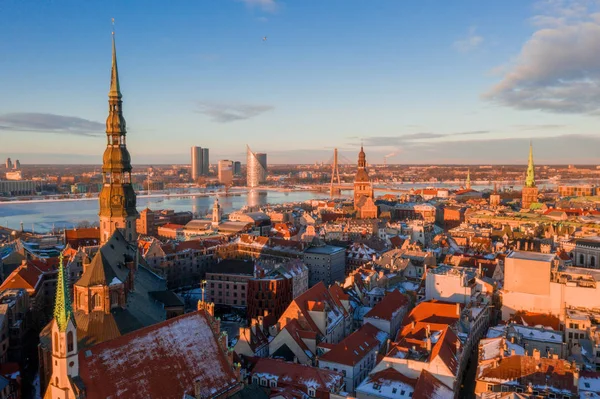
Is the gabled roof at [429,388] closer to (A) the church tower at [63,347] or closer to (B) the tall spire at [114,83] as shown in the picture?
(A) the church tower at [63,347]

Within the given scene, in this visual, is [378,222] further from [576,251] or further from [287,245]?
[576,251]

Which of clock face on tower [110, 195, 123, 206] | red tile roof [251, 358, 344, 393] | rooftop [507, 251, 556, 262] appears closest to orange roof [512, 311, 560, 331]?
rooftop [507, 251, 556, 262]

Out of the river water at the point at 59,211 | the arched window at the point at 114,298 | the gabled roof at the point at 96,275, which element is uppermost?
the gabled roof at the point at 96,275

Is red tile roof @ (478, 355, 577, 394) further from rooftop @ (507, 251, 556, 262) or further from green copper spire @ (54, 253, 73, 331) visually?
green copper spire @ (54, 253, 73, 331)

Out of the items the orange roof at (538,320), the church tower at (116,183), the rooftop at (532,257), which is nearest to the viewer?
the orange roof at (538,320)

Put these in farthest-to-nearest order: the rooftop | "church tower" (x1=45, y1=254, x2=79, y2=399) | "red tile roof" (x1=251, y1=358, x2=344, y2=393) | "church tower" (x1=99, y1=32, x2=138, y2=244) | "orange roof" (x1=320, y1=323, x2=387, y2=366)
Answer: "church tower" (x1=99, y1=32, x2=138, y2=244) → the rooftop → "orange roof" (x1=320, y1=323, x2=387, y2=366) → "red tile roof" (x1=251, y1=358, x2=344, y2=393) → "church tower" (x1=45, y1=254, x2=79, y2=399)

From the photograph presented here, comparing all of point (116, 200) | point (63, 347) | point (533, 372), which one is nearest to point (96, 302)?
point (63, 347)

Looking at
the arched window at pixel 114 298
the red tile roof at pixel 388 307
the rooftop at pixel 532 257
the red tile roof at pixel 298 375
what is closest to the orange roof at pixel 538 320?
the rooftop at pixel 532 257
